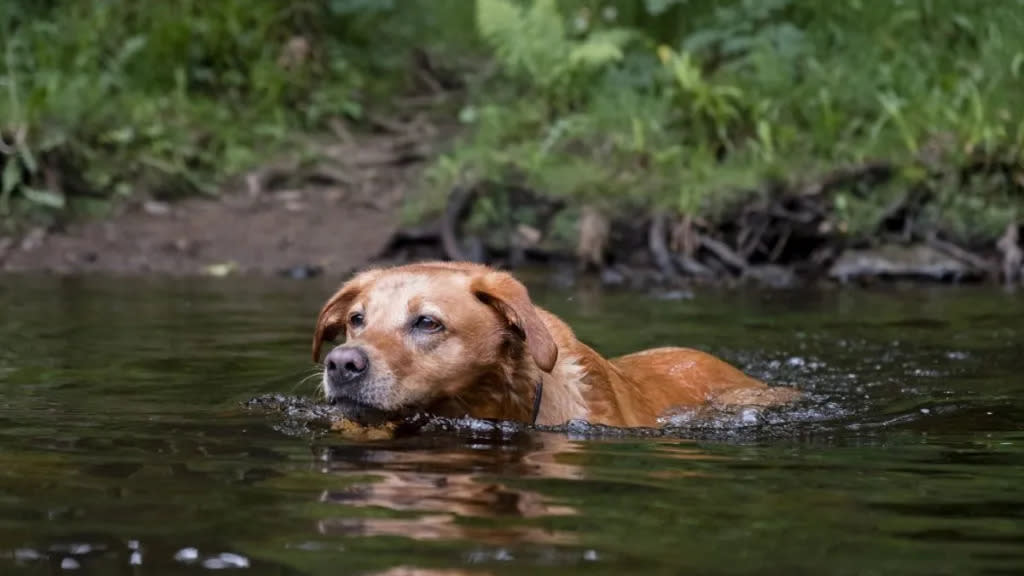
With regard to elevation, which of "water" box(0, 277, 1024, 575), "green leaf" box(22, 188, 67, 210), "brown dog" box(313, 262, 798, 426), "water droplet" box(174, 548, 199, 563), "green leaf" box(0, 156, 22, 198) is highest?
"green leaf" box(0, 156, 22, 198)

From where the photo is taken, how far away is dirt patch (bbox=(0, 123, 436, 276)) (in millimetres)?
14344

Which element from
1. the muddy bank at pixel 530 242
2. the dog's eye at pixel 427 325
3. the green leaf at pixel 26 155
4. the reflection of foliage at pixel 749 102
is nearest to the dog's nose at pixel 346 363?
the dog's eye at pixel 427 325

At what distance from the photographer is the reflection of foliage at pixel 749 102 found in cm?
1386

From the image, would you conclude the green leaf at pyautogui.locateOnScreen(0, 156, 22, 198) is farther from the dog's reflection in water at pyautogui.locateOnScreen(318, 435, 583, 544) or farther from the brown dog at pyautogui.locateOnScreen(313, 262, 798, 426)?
the dog's reflection in water at pyautogui.locateOnScreen(318, 435, 583, 544)

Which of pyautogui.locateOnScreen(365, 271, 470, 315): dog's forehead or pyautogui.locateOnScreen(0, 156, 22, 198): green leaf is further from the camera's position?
pyautogui.locateOnScreen(0, 156, 22, 198): green leaf

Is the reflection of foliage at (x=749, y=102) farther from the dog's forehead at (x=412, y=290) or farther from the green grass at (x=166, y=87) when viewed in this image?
the dog's forehead at (x=412, y=290)

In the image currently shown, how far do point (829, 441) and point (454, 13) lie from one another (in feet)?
49.4

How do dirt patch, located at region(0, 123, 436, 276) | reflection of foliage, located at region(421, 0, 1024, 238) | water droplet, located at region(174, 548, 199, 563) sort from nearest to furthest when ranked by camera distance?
water droplet, located at region(174, 548, 199, 563) → reflection of foliage, located at region(421, 0, 1024, 238) → dirt patch, located at region(0, 123, 436, 276)

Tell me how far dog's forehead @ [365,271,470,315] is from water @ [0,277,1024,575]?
568 mm

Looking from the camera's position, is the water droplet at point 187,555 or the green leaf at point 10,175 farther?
the green leaf at point 10,175

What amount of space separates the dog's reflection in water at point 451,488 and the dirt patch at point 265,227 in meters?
8.56

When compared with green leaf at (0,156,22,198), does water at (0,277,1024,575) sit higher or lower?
lower

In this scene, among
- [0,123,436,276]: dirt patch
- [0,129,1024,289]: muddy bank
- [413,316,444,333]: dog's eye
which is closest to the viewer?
[413,316,444,333]: dog's eye

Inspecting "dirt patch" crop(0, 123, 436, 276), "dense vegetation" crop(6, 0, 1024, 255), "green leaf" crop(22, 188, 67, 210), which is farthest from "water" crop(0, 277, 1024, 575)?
"green leaf" crop(22, 188, 67, 210)
